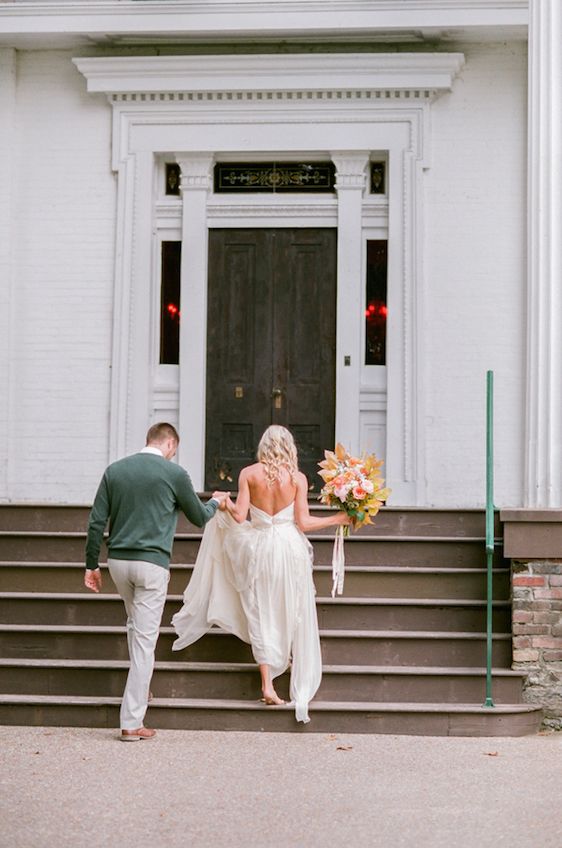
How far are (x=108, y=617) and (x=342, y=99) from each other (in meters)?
5.53

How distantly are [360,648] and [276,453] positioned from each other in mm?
1474

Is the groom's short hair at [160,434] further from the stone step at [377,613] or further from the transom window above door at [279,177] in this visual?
the transom window above door at [279,177]

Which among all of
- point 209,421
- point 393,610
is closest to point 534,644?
point 393,610

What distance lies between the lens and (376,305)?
12664 mm

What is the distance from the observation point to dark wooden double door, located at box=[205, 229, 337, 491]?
41.5 feet

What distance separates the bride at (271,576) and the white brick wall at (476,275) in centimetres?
369

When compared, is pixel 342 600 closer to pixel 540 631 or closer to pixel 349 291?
pixel 540 631

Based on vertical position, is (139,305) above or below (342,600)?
above

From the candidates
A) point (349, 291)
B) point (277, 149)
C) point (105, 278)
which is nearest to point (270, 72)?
point (277, 149)

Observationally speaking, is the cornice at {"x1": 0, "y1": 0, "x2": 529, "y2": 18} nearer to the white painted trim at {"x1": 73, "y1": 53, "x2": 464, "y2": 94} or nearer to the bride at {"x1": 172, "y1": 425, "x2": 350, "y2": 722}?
the white painted trim at {"x1": 73, "y1": 53, "x2": 464, "y2": 94}

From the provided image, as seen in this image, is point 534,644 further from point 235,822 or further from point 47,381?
point 47,381

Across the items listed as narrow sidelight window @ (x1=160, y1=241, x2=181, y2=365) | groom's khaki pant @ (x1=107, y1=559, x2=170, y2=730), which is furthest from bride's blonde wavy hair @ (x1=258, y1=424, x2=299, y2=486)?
narrow sidelight window @ (x1=160, y1=241, x2=181, y2=365)

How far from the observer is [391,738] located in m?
8.24

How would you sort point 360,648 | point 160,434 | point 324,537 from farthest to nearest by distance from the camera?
point 324,537, point 360,648, point 160,434
